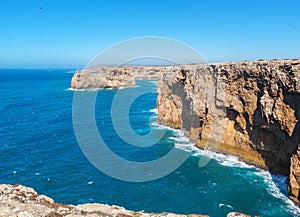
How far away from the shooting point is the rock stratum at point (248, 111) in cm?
3984

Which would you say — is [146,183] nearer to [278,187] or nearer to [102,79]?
[278,187]

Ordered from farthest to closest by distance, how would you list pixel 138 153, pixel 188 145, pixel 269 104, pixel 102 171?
pixel 188 145
pixel 138 153
pixel 102 171
pixel 269 104

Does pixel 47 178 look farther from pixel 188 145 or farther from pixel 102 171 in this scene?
pixel 188 145

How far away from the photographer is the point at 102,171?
153 feet

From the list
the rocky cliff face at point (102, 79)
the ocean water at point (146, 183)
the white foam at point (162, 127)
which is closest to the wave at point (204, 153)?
the ocean water at point (146, 183)

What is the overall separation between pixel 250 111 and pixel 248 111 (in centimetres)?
44

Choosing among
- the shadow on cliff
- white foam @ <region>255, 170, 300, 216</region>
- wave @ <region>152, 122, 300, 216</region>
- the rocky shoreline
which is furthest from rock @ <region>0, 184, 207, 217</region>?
the shadow on cliff

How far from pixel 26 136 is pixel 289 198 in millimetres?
57663

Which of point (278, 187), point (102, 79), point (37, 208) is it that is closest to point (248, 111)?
point (278, 187)

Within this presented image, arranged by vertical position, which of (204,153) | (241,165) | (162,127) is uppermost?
(162,127)

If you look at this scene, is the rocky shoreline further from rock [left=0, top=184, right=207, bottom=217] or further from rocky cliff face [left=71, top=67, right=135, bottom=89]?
rocky cliff face [left=71, top=67, right=135, bottom=89]

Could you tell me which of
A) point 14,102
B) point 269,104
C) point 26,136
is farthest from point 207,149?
point 14,102

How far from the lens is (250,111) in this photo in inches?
1937

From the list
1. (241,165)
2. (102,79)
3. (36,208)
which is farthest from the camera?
(102,79)
